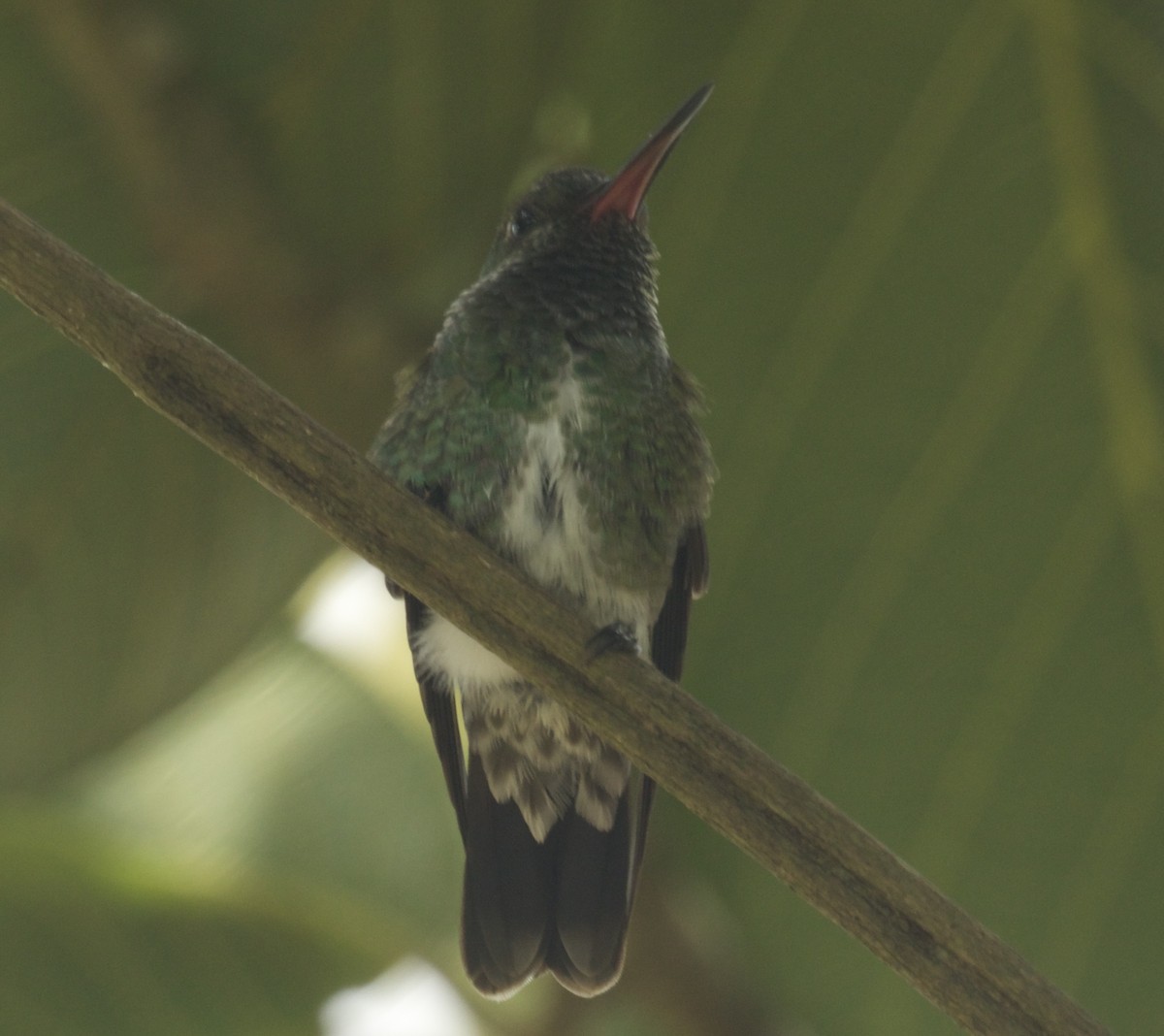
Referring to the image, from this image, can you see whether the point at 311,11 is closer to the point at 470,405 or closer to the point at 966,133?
the point at 470,405

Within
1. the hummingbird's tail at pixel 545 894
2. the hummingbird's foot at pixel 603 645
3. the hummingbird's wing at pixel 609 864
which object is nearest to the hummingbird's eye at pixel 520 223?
the hummingbird's wing at pixel 609 864

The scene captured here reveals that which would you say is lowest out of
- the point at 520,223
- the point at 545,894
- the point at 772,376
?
the point at 545,894

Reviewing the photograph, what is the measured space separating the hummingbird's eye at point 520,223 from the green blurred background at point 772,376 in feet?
0.90

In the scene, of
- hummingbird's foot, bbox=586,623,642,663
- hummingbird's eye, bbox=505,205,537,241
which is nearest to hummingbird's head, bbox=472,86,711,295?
hummingbird's eye, bbox=505,205,537,241

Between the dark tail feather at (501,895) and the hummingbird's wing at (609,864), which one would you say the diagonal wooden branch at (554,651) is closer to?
the hummingbird's wing at (609,864)

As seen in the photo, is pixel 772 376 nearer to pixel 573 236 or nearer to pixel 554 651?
pixel 554 651

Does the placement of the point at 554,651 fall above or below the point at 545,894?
above

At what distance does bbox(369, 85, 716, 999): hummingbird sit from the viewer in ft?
6.64

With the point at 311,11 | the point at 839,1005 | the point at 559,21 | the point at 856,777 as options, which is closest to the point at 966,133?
the point at 559,21

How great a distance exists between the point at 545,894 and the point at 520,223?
1034 millimetres

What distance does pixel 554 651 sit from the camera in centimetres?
113

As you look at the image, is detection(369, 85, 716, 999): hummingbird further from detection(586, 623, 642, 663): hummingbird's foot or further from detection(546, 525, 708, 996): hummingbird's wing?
detection(586, 623, 642, 663): hummingbird's foot

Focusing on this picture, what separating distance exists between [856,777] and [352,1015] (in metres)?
1.30

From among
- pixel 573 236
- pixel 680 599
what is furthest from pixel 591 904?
pixel 573 236
